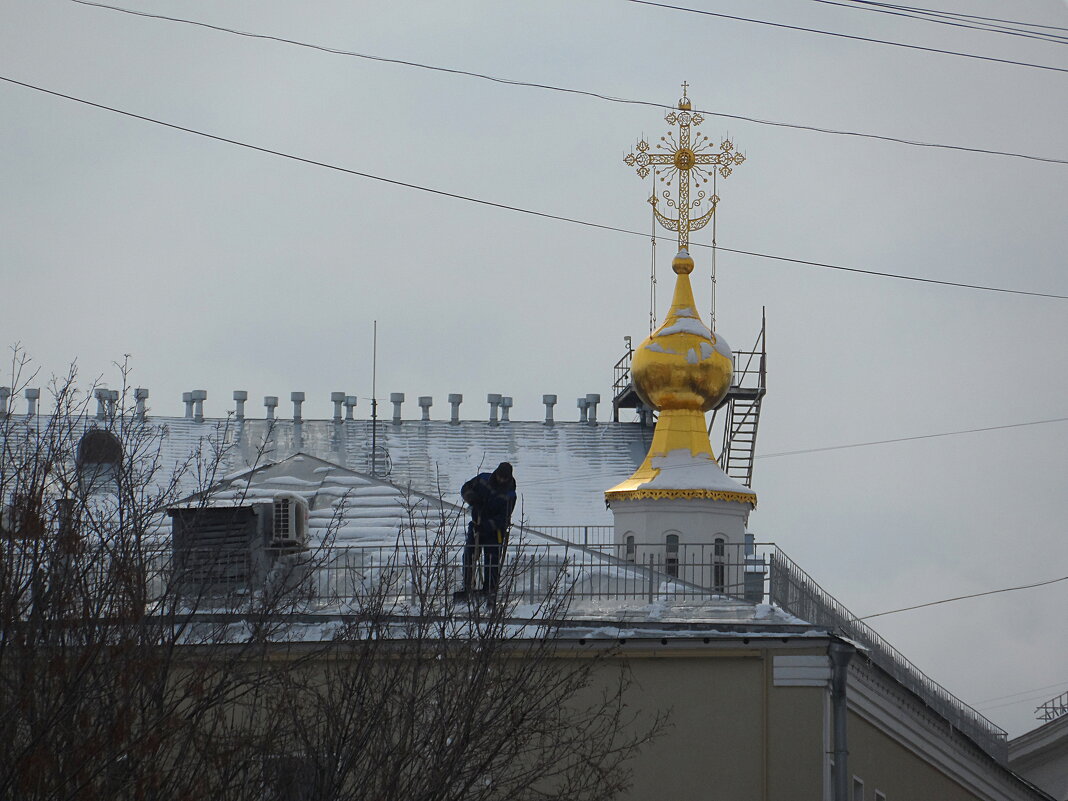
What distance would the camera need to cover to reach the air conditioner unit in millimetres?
21438

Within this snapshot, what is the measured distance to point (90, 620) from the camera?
13766 millimetres

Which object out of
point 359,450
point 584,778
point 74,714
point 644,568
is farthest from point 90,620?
point 359,450

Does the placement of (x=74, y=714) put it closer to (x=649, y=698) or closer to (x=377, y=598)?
(x=377, y=598)

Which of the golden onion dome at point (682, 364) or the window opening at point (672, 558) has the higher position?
the golden onion dome at point (682, 364)

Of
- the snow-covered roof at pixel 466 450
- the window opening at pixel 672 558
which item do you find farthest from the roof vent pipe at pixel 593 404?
the window opening at pixel 672 558

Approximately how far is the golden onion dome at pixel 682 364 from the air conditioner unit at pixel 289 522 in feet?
41.6

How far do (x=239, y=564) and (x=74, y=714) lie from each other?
7282 mm

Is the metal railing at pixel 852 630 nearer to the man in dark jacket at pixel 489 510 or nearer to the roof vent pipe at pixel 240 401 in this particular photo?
the man in dark jacket at pixel 489 510

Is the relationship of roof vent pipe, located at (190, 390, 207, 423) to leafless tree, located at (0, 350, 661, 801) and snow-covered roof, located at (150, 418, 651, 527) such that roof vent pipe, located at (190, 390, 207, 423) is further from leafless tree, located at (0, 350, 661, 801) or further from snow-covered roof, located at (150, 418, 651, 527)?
leafless tree, located at (0, 350, 661, 801)

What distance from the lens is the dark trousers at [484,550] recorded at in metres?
19.6

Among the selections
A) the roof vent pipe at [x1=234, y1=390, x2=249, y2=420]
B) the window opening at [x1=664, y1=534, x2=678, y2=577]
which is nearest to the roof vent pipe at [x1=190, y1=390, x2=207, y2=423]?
the roof vent pipe at [x1=234, y1=390, x2=249, y2=420]

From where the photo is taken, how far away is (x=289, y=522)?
21.6 m

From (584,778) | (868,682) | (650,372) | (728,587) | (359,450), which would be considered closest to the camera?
(584,778)

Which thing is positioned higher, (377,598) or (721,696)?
(377,598)
